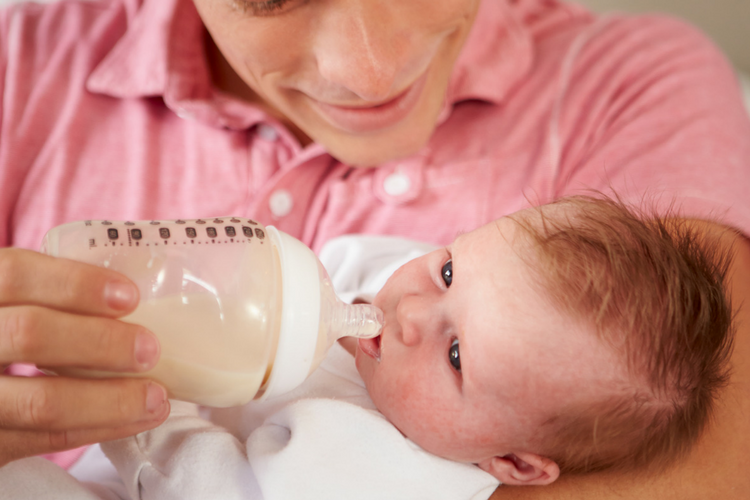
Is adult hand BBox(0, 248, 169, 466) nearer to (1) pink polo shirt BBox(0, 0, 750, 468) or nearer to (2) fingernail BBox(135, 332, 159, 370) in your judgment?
(2) fingernail BBox(135, 332, 159, 370)

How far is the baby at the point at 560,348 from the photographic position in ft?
2.87

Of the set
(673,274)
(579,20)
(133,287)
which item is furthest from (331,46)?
(579,20)

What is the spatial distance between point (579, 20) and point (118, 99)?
126 cm

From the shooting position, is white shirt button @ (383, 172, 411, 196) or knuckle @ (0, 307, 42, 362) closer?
knuckle @ (0, 307, 42, 362)

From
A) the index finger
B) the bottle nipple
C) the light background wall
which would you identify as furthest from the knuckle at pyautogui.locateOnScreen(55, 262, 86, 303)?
the light background wall

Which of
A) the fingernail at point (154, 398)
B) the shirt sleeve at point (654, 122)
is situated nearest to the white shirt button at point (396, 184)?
the shirt sleeve at point (654, 122)

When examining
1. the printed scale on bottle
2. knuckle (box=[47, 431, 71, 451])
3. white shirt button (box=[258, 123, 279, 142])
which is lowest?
knuckle (box=[47, 431, 71, 451])

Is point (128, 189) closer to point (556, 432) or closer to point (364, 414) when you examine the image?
point (364, 414)

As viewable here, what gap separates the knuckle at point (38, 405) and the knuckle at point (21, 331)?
54 mm

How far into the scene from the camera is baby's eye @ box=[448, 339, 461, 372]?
38.1 inches

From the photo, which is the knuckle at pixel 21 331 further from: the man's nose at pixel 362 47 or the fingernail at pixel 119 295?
the man's nose at pixel 362 47

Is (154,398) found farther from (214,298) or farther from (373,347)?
A: (373,347)

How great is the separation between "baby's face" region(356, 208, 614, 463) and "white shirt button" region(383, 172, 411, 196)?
0.40 meters

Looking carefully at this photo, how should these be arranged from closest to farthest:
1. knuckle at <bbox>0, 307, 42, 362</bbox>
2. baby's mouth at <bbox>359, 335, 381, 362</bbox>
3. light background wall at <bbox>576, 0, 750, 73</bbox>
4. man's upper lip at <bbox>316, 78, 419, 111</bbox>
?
knuckle at <bbox>0, 307, 42, 362</bbox>, baby's mouth at <bbox>359, 335, 381, 362</bbox>, man's upper lip at <bbox>316, 78, 419, 111</bbox>, light background wall at <bbox>576, 0, 750, 73</bbox>
